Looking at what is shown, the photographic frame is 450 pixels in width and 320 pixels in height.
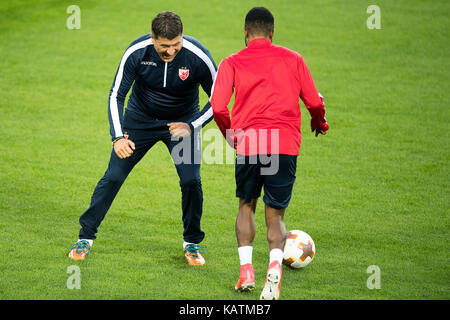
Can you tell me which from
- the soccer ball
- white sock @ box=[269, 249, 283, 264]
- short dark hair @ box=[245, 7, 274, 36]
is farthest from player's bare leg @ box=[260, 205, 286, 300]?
short dark hair @ box=[245, 7, 274, 36]

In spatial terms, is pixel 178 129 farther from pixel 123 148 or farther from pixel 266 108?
pixel 266 108

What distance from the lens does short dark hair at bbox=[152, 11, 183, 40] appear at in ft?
18.2

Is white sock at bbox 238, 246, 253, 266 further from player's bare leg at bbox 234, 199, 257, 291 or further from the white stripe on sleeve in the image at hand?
the white stripe on sleeve

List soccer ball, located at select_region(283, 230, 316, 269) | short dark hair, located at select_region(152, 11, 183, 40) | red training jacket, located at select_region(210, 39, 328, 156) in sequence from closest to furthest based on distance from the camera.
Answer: red training jacket, located at select_region(210, 39, 328, 156) → short dark hair, located at select_region(152, 11, 183, 40) → soccer ball, located at select_region(283, 230, 316, 269)

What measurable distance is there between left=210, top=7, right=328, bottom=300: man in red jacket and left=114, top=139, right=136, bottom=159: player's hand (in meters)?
1.01

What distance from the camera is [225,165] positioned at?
9.84 meters

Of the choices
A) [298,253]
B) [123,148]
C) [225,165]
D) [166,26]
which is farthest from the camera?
[225,165]

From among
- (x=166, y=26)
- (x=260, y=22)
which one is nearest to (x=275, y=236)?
(x=260, y=22)

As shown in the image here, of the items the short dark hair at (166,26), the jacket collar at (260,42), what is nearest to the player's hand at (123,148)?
the short dark hair at (166,26)

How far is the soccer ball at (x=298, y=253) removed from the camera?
603 centimetres

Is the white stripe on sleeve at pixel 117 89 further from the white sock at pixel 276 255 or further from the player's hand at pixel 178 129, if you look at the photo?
the white sock at pixel 276 255

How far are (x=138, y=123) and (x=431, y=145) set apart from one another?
19.7ft

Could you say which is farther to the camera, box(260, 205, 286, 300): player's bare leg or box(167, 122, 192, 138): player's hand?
box(167, 122, 192, 138): player's hand

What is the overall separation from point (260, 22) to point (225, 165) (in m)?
4.85
